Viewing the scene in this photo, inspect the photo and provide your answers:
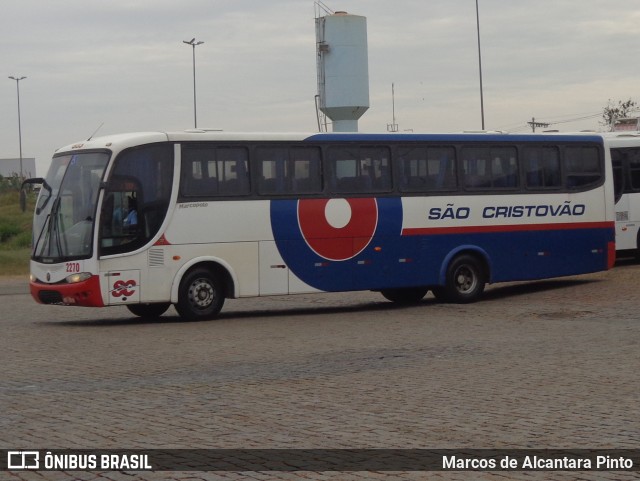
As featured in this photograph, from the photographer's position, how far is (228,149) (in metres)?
21.3

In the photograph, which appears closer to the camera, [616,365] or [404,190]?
[616,365]

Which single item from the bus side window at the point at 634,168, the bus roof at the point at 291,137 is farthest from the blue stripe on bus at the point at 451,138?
the bus side window at the point at 634,168

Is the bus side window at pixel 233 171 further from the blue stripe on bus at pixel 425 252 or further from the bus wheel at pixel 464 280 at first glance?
the bus wheel at pixel 464 280

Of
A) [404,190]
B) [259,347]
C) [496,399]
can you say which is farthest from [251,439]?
[404,190]

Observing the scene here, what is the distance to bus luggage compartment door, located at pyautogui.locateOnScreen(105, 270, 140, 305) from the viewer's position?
19969 millimetres

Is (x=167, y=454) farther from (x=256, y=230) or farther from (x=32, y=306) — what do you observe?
(x=32, y=306)

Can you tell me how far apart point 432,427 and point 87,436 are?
2660mm

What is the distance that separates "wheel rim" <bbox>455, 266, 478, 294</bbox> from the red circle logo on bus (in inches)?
89.2

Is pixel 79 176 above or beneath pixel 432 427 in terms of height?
above

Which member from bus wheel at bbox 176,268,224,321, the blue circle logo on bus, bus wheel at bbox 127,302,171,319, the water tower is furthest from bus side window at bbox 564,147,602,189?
→ the water tower

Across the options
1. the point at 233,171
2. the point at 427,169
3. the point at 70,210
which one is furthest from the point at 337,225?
the point at 70,210

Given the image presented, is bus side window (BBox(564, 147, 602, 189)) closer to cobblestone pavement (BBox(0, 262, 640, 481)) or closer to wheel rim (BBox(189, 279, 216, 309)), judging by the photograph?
cobblestone pavement (BBox(0, 262, 640, 481))

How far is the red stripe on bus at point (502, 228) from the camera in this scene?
23.2 meters

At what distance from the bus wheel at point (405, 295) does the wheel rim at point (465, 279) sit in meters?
0.98
